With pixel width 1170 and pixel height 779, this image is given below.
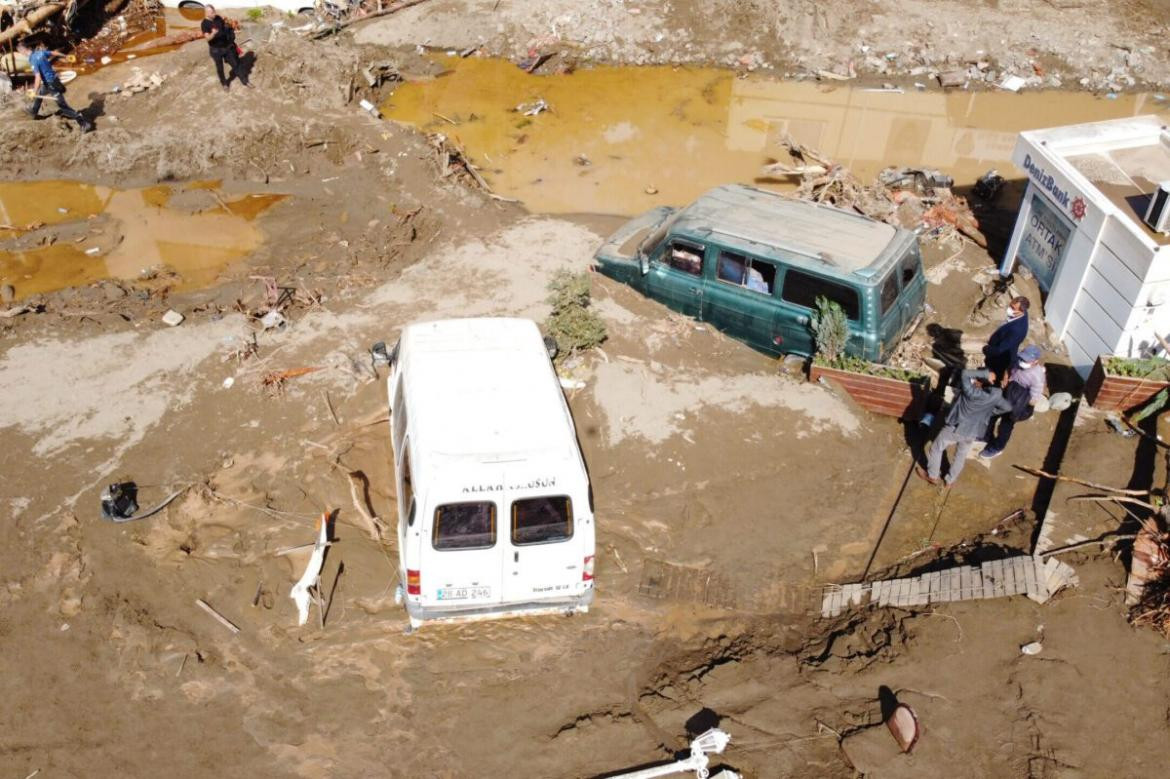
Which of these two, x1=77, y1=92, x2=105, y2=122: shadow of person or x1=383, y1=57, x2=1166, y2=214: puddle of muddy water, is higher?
x1=383, y1=57, x2=1166, y2=214: puddle of muddy water

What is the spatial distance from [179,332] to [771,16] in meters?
15.5

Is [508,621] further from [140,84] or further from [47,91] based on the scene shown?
[140,84]

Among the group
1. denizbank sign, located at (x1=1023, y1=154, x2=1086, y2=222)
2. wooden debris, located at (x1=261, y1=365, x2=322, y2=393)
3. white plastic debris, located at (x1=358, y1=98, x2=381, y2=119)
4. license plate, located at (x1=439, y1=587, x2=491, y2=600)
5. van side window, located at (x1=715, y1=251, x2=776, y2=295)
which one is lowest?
wooden debris, located at (x1=261, y1=365, x2=322, y2=393)

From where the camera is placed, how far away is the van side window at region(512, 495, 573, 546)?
7.38 m

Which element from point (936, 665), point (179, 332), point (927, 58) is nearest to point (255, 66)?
point (179, 332)

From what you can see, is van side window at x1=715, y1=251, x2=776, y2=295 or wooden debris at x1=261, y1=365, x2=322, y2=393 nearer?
wooden debris at x1=261, y1=365, x2=322, y2=393

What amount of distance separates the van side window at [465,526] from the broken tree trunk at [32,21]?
1816 centimetres

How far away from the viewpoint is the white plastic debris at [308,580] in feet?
26.9

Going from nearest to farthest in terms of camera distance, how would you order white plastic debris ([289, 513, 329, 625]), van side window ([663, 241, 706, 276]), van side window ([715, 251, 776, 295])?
white plastic debris ([289, 513, 329, 625]) < van side window ([715, 251, 776, 295]) < van side window ([663, 241, 706, 276])

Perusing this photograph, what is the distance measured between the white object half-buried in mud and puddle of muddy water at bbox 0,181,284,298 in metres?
7.69

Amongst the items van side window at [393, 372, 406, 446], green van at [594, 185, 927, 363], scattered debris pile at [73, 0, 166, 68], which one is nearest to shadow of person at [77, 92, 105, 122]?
scattered debris pile at [73, 0, 166, 68]

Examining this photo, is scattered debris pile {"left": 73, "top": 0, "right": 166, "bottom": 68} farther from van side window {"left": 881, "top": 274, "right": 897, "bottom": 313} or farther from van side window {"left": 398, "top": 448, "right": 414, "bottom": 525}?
van side window {"left": 881, "top": 274, "right": 897, "bottom": 313}

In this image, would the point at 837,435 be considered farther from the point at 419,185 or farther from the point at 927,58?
the point at 927,58

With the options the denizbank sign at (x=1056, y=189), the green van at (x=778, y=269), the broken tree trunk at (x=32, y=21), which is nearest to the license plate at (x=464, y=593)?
the green van at (x=778, y=269)
